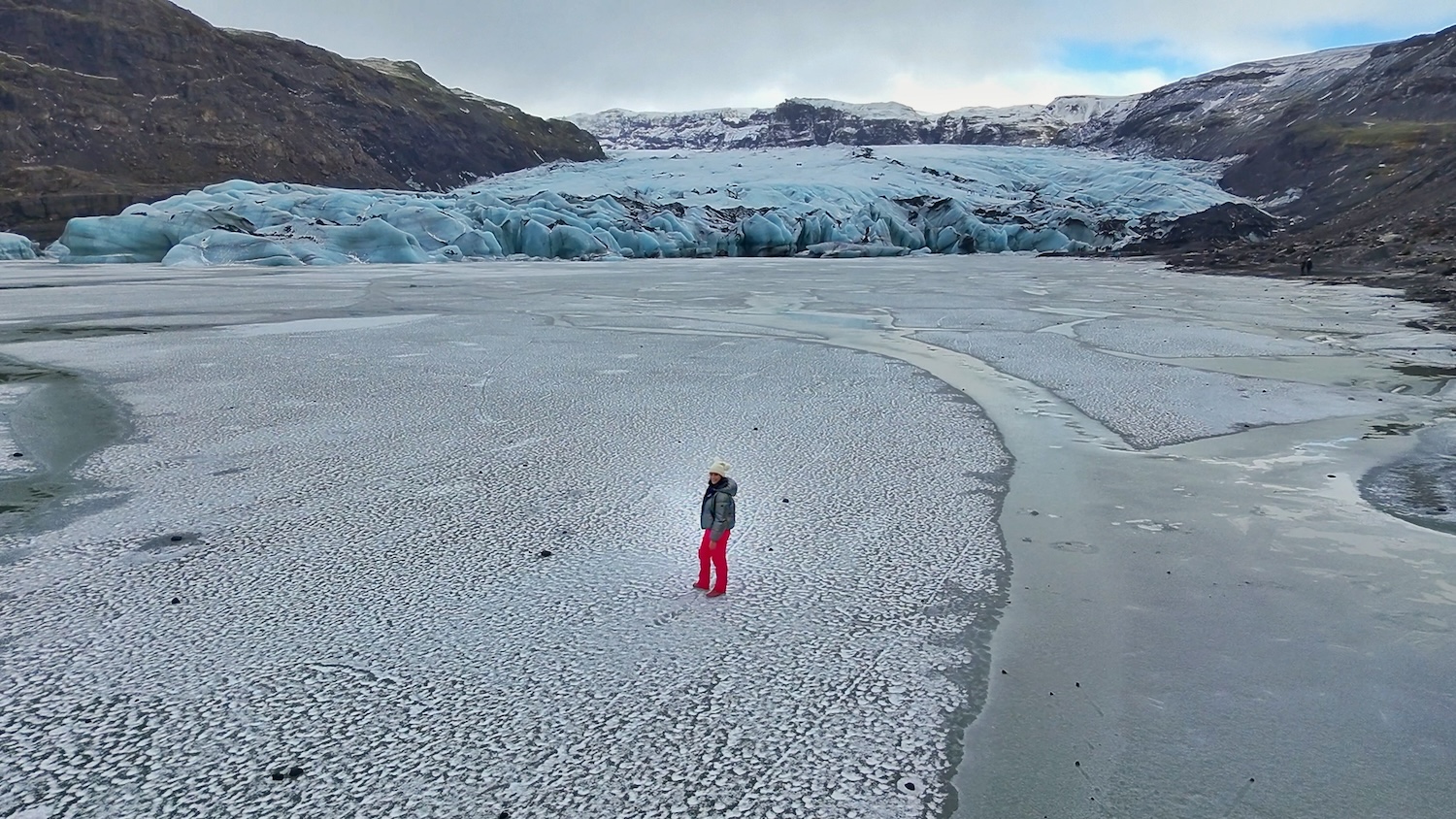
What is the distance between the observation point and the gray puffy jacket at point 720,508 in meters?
2.92

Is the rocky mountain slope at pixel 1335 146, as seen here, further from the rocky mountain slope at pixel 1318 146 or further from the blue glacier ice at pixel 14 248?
the blue glacier ice at pixel 14 248

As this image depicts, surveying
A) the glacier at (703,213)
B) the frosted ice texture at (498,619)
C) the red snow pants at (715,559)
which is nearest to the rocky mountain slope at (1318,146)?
the glacier at (703,213)

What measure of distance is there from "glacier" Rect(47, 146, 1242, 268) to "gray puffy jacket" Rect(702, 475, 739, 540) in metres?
23.6

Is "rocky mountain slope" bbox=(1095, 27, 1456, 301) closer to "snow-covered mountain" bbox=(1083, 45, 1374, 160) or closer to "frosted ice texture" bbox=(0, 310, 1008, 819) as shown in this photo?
"snow-covered mountain" bbox=(1083, 45, 1374, 160)

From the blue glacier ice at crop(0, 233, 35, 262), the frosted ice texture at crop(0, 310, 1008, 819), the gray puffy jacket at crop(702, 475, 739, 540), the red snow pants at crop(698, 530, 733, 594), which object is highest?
the gray puffy jacket at crop(702, 475, 739, 540)

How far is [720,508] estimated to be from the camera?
2.92 meters

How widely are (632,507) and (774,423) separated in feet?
5.84

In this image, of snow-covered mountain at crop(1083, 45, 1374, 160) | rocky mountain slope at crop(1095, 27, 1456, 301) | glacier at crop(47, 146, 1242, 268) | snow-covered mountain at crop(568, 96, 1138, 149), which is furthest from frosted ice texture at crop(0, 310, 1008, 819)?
snow-covered mountain at crop(568, 96, 1138, 149)

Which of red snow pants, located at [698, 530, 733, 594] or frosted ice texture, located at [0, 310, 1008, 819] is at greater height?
red snow pants, located at [698, 530, 733, 594]

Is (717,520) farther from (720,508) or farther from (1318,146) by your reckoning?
(1318,146)

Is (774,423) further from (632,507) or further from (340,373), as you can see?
(340,373)

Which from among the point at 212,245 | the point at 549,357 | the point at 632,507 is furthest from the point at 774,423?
the point at 212,245

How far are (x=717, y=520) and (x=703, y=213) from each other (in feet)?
116

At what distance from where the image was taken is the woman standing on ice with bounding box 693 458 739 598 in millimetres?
2918
